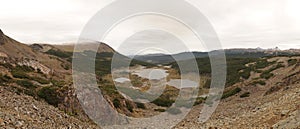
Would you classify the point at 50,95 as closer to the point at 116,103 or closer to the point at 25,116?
the point at 116,103

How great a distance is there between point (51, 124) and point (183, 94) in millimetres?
55739

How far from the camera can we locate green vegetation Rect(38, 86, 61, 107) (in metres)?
34.4

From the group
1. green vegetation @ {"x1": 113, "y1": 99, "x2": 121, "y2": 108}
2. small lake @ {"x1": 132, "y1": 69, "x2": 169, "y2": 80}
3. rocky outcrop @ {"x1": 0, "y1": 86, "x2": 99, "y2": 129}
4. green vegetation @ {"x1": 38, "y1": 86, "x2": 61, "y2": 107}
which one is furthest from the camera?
small lake @ {"x1": 132, "y1": 69, "x2": 169, "y2": 80}

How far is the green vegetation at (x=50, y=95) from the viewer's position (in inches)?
1353

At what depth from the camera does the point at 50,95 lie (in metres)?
35.2

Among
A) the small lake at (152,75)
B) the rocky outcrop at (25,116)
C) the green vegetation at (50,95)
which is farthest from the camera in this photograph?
the small lake at (152,75)

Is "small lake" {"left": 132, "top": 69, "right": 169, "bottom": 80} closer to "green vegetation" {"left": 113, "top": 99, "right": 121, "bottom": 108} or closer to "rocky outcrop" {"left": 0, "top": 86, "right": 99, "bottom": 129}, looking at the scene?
"green vegetation" {"left": 113, "top": 99, "right": 121, "bottom": 108}

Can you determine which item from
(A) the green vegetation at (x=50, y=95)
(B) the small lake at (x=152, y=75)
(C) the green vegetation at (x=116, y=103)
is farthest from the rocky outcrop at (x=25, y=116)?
(B) the small lake at (x=152, y=75)

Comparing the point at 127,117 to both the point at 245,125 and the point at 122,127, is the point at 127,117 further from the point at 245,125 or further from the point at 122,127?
the point at 245,125

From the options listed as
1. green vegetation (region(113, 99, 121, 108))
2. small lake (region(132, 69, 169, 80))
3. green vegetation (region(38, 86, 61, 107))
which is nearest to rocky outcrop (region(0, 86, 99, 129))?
green vegetation (region(38, 86, 61, 107))

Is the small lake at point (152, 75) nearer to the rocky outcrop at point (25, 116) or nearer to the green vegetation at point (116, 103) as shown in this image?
the green vegetation at point (116, 103)

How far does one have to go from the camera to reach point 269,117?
2389 cm

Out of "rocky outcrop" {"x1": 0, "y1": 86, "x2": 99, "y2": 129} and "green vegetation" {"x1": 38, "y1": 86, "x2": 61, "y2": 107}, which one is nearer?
"rocky outcrop" {"x1": 0, "y1": 86, "x2": 99, "y2": 129}

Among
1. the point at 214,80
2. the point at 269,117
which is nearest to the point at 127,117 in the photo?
the point at 269,117
